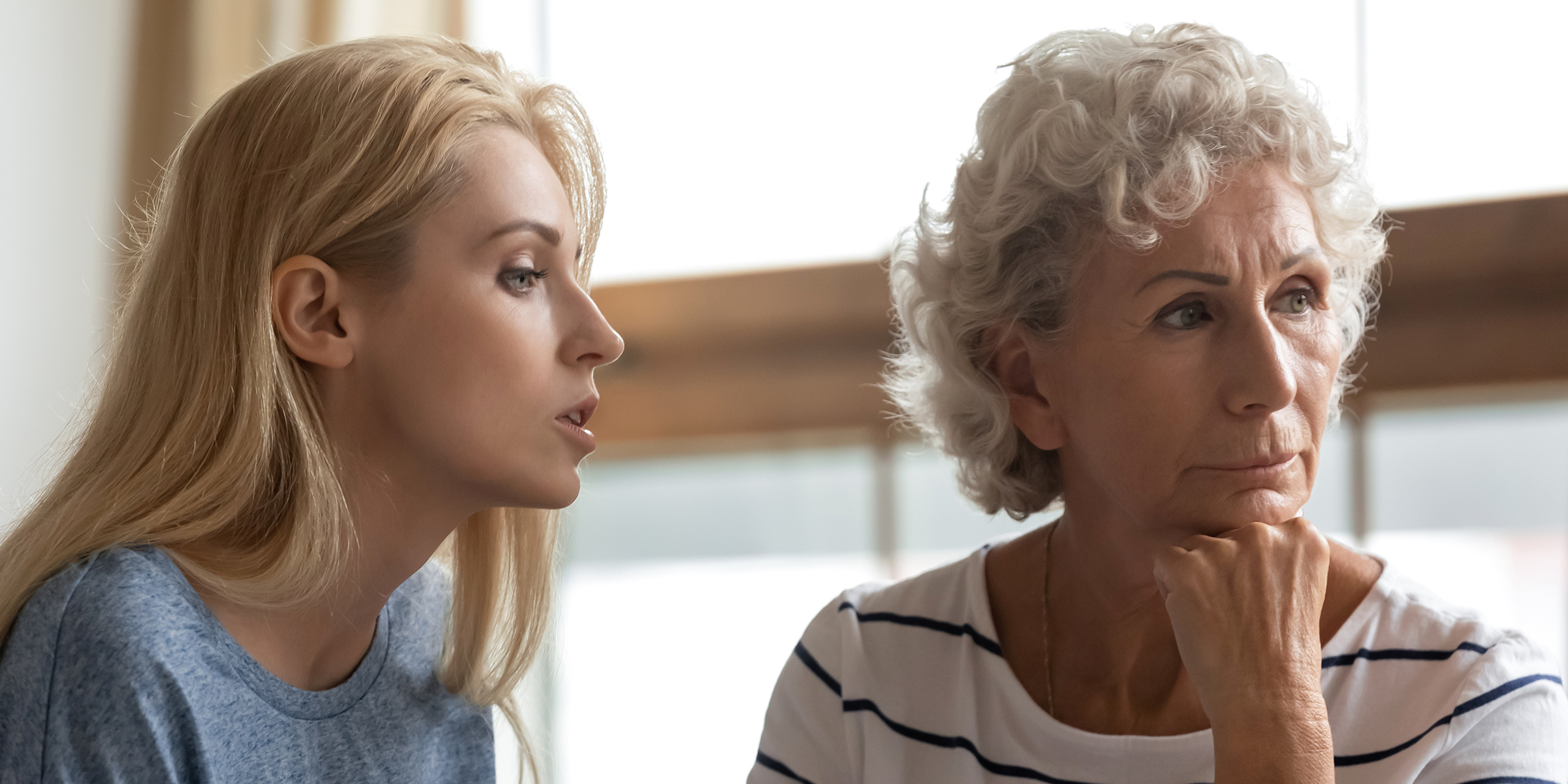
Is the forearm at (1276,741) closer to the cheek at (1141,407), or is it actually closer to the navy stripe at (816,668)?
the cheek at (1141,407)

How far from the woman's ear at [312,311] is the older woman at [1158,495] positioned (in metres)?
0.59

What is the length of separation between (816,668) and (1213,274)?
59 cm

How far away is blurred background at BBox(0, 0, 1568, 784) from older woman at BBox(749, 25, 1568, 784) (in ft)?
2.60

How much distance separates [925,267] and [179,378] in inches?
28.8

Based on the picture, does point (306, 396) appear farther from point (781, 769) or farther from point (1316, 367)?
point (1316, 367)

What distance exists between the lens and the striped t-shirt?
943 mm

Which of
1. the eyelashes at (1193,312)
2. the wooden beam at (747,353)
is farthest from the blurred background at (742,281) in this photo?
the eyelashes at (1193,312)

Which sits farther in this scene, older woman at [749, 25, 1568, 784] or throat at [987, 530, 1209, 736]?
throat at [987, 530, 1209, 736]

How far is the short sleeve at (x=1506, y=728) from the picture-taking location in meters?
0.91

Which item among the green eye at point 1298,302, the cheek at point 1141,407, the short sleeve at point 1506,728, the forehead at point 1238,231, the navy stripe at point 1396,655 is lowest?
the short sleeve at point 1506,728

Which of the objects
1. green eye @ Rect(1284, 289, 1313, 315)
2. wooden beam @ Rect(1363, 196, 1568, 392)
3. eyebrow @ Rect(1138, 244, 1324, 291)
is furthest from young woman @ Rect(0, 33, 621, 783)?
wooden beam @ Rect(1363, 196, 1568, 392)

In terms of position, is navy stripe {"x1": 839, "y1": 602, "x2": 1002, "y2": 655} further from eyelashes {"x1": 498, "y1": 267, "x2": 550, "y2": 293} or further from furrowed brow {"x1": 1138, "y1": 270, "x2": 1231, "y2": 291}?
eyelashes {"x1": 498, "y1": 267, "x2": 550, "y2": 293}

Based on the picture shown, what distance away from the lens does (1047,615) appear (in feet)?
3.98

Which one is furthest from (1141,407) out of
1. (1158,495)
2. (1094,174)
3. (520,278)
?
(520,278)
